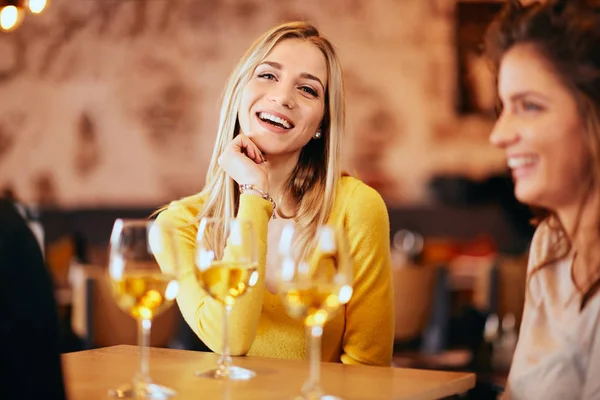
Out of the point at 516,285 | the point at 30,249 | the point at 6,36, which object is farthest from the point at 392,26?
the point at 30,249

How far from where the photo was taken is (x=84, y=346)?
405 centimetres

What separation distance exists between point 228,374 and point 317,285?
30cm

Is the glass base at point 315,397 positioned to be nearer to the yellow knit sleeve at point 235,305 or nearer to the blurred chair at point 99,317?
the yellow knit sleeve at point 235,305

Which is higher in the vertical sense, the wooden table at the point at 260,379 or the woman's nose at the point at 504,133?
the woman's nose at the point at 504,133

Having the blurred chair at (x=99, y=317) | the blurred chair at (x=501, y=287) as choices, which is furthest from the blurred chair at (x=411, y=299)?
the blurred chair at (x=99, y=317)

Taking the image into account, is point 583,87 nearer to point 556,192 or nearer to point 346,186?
point 556,192

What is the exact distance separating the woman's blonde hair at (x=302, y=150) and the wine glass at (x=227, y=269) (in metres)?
0.79

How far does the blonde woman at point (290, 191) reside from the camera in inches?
93.2

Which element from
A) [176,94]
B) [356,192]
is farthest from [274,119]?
[176,94]

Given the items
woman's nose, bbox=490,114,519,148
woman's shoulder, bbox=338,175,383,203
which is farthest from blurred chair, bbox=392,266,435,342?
woman's nose, bbox=490,114,519,148

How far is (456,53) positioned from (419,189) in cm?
127

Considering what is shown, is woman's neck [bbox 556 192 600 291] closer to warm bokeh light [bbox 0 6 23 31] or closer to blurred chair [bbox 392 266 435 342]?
Answer: warm bokeh light [bbox 0 6 23 31]

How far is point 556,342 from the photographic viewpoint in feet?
5.40

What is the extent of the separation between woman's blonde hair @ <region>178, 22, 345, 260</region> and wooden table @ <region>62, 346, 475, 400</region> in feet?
2.18
